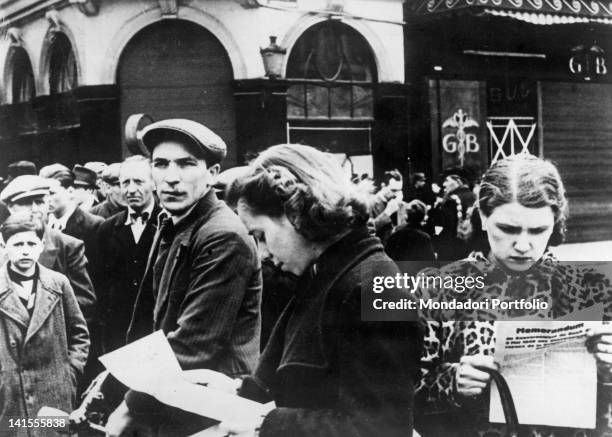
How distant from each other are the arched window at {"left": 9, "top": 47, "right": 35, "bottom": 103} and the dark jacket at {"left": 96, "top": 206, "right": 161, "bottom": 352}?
643 mm

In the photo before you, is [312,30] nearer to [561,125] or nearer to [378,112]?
[378,112]

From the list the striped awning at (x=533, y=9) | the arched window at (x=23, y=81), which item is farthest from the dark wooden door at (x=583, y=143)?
the arched window at (x=23, y=81)

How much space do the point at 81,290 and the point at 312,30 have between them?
135 cm

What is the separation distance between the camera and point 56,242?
2.67 metres

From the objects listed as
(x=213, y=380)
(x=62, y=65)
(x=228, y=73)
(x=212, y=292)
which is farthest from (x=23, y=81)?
(x=213, y=380)

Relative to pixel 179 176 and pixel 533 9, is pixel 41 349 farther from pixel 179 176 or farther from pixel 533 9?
pixel 533 9

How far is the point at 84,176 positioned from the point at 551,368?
1812mm

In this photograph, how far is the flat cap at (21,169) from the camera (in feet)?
9.04

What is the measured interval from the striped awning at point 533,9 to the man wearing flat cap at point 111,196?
1325 millimetres

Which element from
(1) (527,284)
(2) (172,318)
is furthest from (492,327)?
(2) (172,318)

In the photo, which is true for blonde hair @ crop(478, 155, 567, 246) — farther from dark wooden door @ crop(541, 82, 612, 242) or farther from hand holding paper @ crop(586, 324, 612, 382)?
dark wooden door @ crop(541, 82, 612, 242)

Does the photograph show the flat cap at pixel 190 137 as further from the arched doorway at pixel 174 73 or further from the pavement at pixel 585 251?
the pavement at pixel 585 251

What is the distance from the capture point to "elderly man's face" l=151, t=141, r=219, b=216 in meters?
2.40

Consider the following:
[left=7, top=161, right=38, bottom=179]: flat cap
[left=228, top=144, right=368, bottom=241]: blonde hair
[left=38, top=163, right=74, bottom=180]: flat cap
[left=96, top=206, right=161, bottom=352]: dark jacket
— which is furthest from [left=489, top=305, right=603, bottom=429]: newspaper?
[left=7, top=161, right=38, bottom=179]: flat cap
